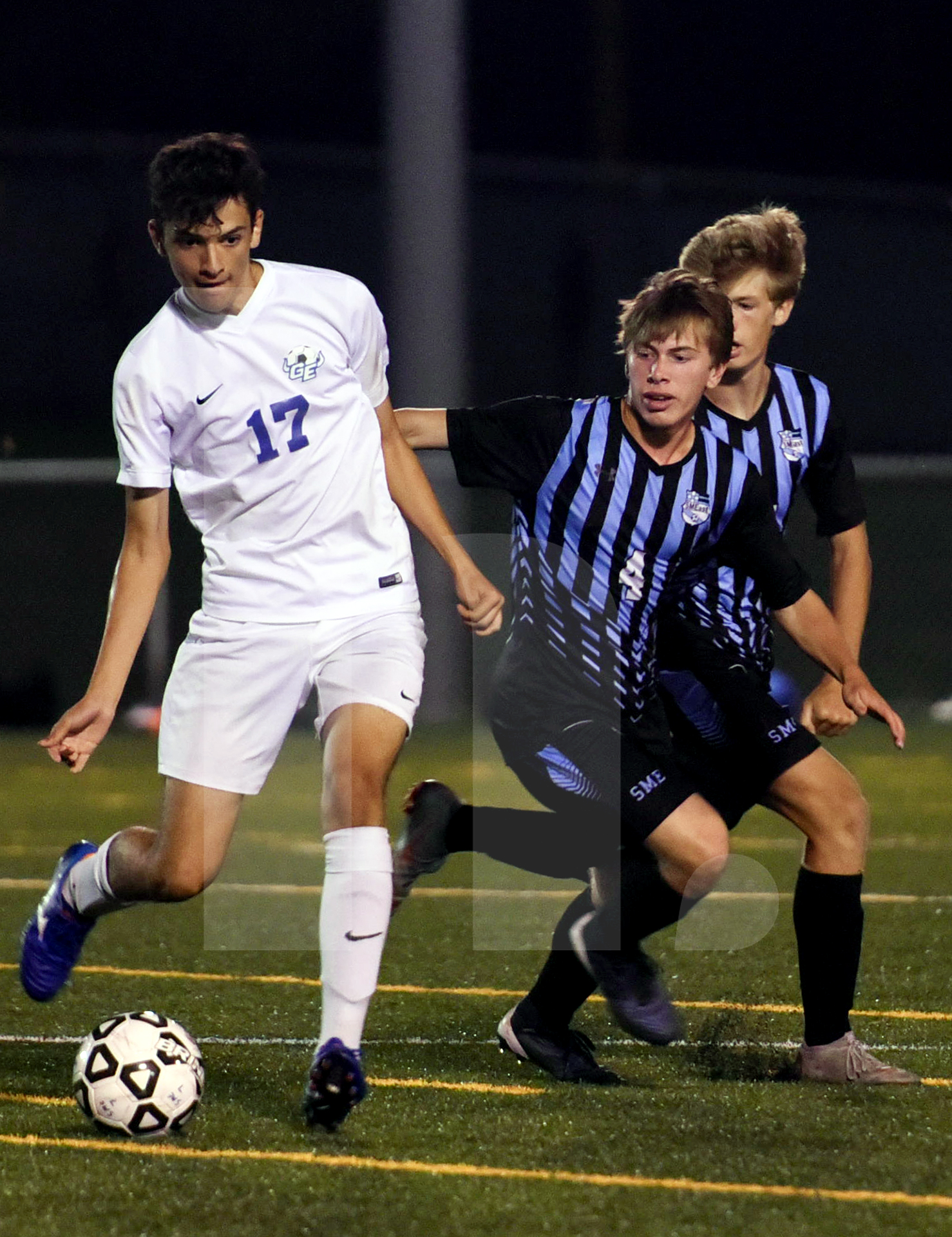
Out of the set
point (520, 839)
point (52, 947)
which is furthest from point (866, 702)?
point (52, 947)

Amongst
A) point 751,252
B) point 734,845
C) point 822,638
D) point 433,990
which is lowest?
point 734,845

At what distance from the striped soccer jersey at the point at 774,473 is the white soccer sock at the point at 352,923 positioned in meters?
1.10

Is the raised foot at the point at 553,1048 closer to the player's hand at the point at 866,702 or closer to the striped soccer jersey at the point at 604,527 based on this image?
the striped soccer jersey at the point at 604,527

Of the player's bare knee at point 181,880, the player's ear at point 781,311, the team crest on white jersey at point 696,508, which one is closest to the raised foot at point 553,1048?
the player's bare knee at point 181,880

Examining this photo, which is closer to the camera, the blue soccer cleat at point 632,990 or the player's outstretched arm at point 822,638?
the blue soccer cleat at point 632,990

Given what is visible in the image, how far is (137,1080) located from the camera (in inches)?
162

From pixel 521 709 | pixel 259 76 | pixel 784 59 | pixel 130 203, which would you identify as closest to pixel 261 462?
pixel 521 709

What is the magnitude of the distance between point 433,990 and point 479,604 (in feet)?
6.22

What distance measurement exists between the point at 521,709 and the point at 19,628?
9490 millimetres

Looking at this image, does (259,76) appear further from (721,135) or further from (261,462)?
(261,462)

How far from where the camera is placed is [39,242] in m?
27.1

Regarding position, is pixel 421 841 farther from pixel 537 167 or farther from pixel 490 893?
pixel 537 167

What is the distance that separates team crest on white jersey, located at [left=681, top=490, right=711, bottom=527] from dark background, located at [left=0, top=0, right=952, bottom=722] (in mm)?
13655

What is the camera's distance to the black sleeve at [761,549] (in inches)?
184
